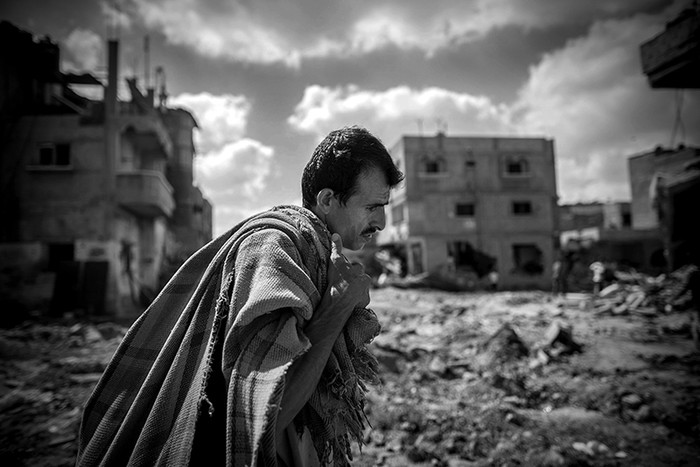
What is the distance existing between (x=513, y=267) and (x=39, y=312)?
962 inches

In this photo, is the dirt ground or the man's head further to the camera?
the dirt ground

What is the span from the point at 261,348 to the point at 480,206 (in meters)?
26.1

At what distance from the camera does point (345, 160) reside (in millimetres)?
1346

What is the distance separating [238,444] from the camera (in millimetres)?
905

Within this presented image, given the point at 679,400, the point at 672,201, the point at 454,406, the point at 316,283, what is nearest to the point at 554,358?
the point at 679,400

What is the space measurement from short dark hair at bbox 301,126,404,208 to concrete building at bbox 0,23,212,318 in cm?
1423

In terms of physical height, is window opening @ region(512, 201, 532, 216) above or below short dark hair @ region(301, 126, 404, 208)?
above

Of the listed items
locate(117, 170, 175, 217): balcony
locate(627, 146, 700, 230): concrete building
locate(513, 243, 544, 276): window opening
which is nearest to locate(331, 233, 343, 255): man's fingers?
locate(117, 170, 175, 217): balcony

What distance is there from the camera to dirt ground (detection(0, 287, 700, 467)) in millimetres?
3441

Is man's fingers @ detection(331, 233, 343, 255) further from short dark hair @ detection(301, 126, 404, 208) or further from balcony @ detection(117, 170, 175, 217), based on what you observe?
balcony @ detection(117, 170, 175, 217)

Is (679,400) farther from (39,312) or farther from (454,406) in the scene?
(39,312)

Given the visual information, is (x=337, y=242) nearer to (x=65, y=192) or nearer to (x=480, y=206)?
(x=65, y=192)

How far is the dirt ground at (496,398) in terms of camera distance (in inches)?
135

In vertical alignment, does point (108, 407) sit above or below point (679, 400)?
above
